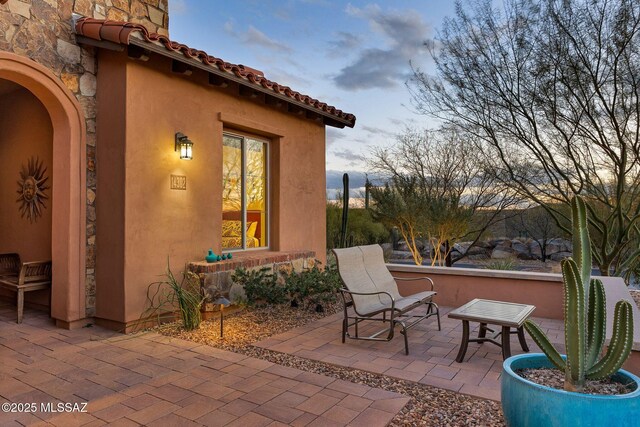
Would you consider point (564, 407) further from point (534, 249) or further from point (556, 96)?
point (534, 249)

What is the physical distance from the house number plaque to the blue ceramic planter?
4.29 metres

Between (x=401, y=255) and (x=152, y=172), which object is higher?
(x=152, y=172)

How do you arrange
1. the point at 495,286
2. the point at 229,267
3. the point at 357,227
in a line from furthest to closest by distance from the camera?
the point at 357,227 → the point at 495,286 → the point at 229,267

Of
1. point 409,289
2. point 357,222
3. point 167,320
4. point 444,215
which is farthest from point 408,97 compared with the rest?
point 167,320

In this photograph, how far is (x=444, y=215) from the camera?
11008 millimetres

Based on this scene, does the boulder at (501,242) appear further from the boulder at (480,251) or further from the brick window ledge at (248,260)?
the brick window ledge at (248,260)

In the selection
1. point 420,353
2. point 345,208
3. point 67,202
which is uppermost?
point 345,208

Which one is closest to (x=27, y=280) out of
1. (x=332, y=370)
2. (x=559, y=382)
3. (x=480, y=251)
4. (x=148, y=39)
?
(x=148, y=39)

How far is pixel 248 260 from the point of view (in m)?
5.76

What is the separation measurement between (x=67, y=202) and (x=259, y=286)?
2495 millimetres

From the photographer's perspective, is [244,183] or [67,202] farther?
[244,183]

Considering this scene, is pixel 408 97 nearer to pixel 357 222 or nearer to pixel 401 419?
pixel 357 222

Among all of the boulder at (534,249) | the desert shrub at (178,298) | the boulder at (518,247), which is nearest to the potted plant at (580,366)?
the desert shrub at (178,298)

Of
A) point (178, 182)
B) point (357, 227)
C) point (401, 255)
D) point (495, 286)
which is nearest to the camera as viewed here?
point (178, 182)
